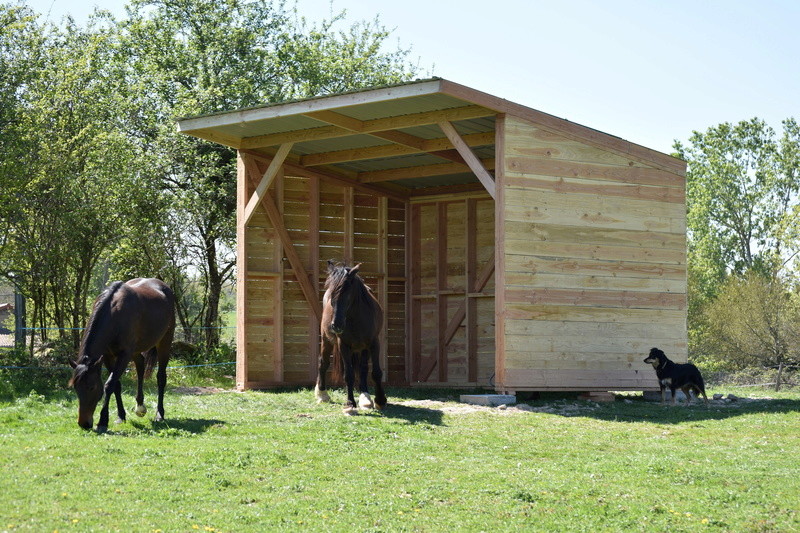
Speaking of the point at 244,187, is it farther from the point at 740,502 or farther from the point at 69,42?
the point at 740,502

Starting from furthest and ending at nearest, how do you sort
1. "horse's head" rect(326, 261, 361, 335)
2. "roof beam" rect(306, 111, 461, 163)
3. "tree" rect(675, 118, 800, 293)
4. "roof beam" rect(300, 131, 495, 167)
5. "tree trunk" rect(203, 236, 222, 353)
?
"tree" rect(675, 118, 800, 293) < "tree trunk" rect(203, 236, 222, 353) < "roof beam" rect(300, 131, 495, 167) < "roof beam" rect(306, 111, 461, 163) < "horse's head" rect(326, 261, 361, 335)

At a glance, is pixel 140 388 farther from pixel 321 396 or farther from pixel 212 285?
pixel 212 285

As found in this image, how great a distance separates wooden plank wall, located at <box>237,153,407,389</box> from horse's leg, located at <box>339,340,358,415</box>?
4.40 m

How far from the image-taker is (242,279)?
1697 cm

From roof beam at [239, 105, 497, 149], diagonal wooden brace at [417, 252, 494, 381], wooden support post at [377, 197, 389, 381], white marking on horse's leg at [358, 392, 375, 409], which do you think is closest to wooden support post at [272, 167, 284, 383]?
roof beam at [239, 105, 497, 149]

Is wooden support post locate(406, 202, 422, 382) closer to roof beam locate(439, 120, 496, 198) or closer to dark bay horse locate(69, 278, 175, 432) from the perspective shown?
roof beam locate(439, 120, 496, 198)

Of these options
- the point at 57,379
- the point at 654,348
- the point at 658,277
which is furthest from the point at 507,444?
the point at 57,379

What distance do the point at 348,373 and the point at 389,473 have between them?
4.59 m

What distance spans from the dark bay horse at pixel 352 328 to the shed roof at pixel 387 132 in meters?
2.85

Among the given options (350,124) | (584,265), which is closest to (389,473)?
(584,265)

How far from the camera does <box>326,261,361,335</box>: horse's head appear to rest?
1205cm

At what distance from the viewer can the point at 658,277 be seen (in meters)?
15.4

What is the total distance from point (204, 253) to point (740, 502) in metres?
17.9

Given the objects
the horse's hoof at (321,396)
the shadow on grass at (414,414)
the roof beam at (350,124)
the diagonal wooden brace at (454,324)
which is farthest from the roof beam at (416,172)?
the shadow on grass at (414,414)
